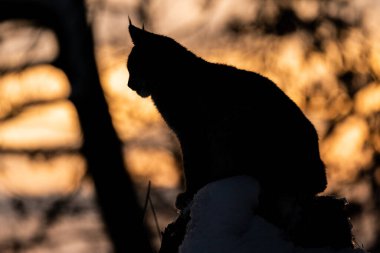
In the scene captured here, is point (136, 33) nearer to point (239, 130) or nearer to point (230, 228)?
point (239, 130)

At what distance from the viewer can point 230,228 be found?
11.4 ft

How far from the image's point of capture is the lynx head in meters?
5.35

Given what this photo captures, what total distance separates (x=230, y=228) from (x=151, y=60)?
96.9 inches

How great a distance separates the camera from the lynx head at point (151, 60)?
5352 millimetres

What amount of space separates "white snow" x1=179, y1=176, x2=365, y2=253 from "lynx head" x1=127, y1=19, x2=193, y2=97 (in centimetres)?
189

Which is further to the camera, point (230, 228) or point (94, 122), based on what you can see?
point (94, 122)

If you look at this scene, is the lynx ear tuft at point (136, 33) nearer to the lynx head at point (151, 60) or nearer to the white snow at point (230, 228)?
the lynx head at point (151, 60)

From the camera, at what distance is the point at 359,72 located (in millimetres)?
8016

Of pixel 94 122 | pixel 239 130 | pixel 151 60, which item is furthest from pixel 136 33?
pixel 94 122

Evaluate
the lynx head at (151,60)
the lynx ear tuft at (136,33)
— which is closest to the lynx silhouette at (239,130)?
the lynx head at (151,60)

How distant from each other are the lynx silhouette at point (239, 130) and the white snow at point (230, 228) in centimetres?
38

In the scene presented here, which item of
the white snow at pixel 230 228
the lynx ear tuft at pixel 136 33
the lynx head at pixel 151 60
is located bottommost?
the white snow at pixel 230 228

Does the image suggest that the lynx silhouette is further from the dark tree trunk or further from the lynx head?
the dark tree trunk

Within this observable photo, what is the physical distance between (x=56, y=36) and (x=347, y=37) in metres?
3.61
